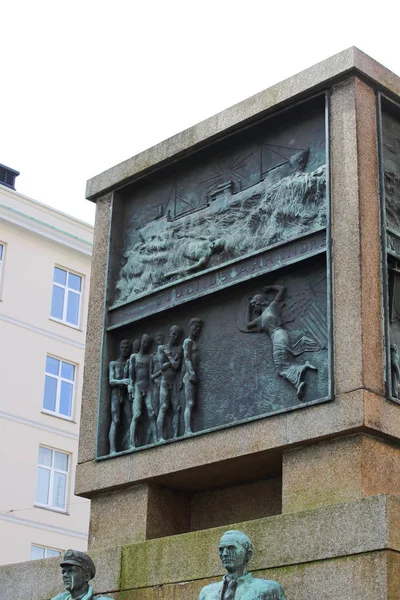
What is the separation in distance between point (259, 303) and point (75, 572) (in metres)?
3.66

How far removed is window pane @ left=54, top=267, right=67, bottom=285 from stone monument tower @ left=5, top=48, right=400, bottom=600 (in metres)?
23.5

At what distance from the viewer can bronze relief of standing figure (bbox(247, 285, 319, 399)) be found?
13.2 metres

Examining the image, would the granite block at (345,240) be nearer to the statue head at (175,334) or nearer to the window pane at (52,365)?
the statue head at (175,334)

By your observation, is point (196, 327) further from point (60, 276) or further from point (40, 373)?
point (60, 276)

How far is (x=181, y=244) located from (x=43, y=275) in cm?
2419

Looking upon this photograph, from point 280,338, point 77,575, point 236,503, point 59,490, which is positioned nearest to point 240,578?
point 77,575

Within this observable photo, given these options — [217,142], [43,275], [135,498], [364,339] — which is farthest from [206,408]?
[43,275]

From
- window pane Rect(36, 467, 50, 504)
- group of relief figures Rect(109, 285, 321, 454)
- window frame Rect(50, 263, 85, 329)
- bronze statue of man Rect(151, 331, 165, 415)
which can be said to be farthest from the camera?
window frame Rect(50, 263, 85, 329)

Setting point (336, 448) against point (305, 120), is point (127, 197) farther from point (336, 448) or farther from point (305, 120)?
point (336, 448)

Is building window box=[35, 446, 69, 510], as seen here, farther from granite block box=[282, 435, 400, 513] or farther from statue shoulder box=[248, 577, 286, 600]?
statue shoulder box=[248, 577, 286, 600]

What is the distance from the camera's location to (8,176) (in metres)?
41.3

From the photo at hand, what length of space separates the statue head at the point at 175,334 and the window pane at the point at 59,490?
23.5 meters

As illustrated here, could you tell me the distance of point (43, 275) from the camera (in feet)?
128

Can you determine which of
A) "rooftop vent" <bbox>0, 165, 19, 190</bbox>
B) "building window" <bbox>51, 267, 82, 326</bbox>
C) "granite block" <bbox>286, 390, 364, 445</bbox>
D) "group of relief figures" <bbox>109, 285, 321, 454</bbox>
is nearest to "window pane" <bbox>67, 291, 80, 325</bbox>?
"building window" <bbox>51, 267, 82, 326</bbox>
